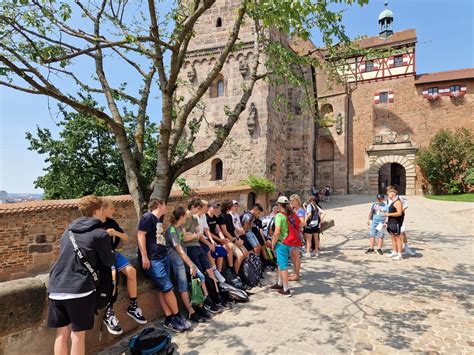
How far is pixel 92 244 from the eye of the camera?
264 cm

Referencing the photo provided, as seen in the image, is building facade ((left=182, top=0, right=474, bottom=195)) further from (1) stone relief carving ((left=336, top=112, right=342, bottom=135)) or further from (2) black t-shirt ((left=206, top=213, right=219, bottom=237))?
(2) black t-shirt ((left=206, top=213, right=219, bottom=237))

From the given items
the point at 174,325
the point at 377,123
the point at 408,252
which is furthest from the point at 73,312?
the point at 377,123

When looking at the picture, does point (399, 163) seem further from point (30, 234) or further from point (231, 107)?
point (30, 234)

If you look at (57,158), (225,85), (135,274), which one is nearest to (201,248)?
(135,274)

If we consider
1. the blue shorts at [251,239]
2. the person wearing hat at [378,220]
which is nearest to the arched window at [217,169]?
the person wearing hat at [378,220]

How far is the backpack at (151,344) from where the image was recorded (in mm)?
3109

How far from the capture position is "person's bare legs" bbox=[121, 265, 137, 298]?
145 inches

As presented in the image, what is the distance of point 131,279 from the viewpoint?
12.2 feet

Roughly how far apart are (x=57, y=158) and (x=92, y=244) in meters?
12.4

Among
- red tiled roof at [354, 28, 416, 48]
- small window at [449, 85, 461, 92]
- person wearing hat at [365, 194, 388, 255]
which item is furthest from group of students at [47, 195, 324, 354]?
red tiled roof at [354, 28, 416, 48]

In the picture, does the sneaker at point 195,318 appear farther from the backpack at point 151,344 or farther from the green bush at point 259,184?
the green bush at point 259,184

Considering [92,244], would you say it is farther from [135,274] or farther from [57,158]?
[57,158]

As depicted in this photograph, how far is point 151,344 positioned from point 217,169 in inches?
601

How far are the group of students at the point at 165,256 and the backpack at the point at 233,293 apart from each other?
11 cm
